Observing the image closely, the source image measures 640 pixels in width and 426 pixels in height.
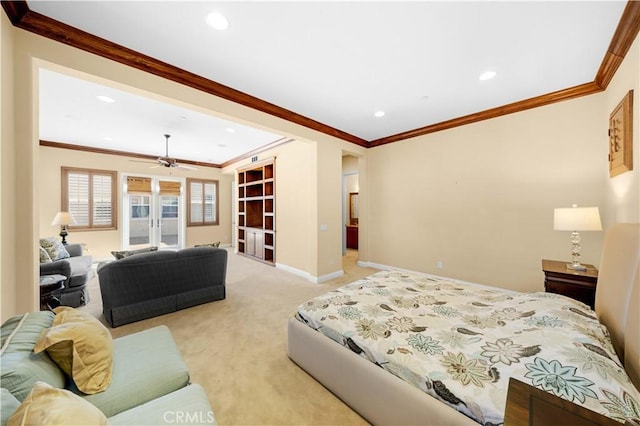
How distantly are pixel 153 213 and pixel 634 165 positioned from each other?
9.03 meters

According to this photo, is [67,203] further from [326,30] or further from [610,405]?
[610,405]

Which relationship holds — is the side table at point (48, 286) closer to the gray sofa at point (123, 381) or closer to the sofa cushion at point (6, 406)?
the gray sofa at point (123, 381)

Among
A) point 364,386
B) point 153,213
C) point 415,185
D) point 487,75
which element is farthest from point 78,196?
point 487,75

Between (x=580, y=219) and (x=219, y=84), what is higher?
(x=219, y=84)

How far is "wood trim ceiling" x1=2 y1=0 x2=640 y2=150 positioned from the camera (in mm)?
1858

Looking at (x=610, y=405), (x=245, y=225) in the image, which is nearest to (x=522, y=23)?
(x=610, y=405)

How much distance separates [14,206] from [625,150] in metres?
5.23

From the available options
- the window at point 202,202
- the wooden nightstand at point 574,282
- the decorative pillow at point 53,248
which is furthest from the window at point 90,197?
the wooden nightstand at point 574,282

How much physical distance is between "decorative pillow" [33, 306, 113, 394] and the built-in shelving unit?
14.1ft

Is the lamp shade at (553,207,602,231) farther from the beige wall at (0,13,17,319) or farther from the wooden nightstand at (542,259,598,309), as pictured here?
the beige wall at (0,13,17,319)

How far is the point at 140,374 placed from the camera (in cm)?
132

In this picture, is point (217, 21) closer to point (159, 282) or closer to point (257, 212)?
point (159, 282)

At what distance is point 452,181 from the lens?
4.11 meters

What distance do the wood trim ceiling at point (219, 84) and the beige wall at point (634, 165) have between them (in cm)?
11
